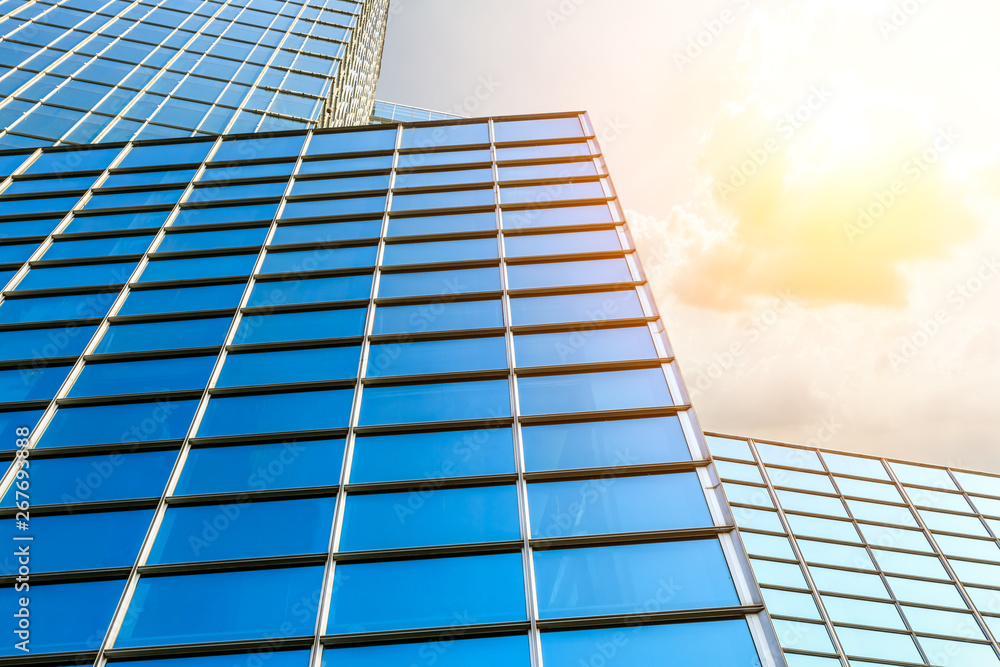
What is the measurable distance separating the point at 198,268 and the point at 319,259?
10.1ft

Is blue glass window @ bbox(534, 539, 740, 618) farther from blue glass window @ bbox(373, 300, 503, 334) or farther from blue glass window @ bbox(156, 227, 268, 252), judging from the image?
blue glass window @ bbox(156, 227, 268, 252)

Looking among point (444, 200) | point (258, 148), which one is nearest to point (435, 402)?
point (444, 200)

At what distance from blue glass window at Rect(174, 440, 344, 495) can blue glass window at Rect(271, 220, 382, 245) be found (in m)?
7.64

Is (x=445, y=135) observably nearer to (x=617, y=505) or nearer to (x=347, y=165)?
(x=347, y=165)

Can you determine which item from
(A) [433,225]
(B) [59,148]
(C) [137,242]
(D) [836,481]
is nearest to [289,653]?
(A) [433,225]

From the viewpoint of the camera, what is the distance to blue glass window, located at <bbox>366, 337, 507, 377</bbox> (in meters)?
13.8

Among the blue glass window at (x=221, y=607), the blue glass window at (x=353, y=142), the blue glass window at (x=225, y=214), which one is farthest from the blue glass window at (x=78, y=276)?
the blue glass window at (x=221, y=607)

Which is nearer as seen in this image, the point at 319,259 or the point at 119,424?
the point at 119,424

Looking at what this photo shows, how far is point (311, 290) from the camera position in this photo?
53.6 ft

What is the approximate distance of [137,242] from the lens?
1833 centimetres

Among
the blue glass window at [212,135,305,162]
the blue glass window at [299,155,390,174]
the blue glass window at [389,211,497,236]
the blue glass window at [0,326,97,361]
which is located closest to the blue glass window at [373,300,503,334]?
the blue glass window at [389,211,497,236]

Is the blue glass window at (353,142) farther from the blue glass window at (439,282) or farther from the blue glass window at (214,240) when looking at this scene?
the blue glass window at (439,282)

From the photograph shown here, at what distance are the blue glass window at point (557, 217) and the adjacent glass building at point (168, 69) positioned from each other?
13918mm

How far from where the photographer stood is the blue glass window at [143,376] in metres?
13.6
